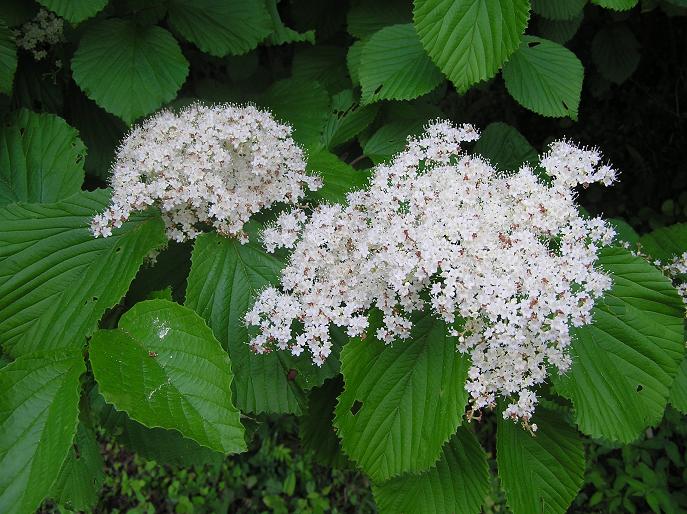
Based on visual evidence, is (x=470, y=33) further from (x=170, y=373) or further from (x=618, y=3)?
(x=170, y=373)

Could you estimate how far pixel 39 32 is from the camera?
249 cm

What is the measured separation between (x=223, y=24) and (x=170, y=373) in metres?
1.65

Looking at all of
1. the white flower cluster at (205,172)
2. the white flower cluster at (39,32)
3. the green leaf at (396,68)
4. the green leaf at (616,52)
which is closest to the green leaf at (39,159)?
the white flower cluster at (205,172)

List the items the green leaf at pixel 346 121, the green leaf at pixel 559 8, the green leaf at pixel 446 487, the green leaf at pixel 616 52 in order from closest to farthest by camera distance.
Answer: the green leaf at pixel 446 487 < the green leaf at pixel 346 121 < the green leaf at pixel 559 8 < the green leaf at pixel 616 52

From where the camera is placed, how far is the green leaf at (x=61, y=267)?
178 cm

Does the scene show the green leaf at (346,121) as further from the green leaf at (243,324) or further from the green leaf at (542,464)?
the green leaf at (542,464)

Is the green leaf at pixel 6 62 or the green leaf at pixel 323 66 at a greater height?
the green leaf at pixel 323 66

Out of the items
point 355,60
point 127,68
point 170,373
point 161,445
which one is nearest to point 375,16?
point 355,60

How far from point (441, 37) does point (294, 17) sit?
1.36 metres

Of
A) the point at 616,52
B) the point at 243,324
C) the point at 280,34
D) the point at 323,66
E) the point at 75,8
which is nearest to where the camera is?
the point at 243,324

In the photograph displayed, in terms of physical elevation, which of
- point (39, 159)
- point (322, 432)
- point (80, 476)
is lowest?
point (80, 476)

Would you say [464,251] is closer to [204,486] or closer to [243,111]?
[243,111]

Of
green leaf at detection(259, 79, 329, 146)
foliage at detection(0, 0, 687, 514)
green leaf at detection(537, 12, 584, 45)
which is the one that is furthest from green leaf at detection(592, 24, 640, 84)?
green leaf at detection(259, 79, 329, 146)

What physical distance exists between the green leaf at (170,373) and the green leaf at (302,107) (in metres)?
1.22
